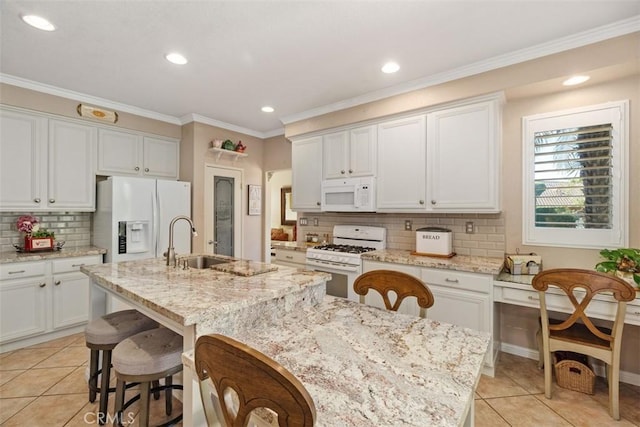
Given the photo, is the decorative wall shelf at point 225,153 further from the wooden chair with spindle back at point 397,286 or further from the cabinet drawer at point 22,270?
the wooden chair with spindle back at point 397,286

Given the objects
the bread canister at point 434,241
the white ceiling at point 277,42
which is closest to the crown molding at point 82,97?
the white ceiling at point 277,42

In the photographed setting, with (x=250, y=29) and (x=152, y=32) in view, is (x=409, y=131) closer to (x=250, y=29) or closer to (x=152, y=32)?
(x=250, y=29)

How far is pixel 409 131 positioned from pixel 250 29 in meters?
1.77

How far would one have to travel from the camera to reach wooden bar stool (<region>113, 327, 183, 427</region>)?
146cm

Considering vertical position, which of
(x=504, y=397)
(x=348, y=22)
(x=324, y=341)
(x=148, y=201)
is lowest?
(x=504, y=397)

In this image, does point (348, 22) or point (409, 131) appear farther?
point (409, 131)

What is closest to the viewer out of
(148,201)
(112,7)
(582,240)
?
(112,7)

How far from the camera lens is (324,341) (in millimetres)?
1245

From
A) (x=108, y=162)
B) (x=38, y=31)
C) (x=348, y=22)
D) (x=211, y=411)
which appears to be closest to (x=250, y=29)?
(x=348, y=22)

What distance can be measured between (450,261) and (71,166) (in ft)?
13.3

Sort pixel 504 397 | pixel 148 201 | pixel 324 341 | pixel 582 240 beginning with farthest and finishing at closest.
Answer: pixel 148 201 → pixel 582 240 → pixel 504 397 → pixel 324 341

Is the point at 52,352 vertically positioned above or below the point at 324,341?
below

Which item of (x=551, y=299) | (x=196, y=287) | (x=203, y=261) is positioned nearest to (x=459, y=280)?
(x=551, y=299)

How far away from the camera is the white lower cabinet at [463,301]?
7.83ft
